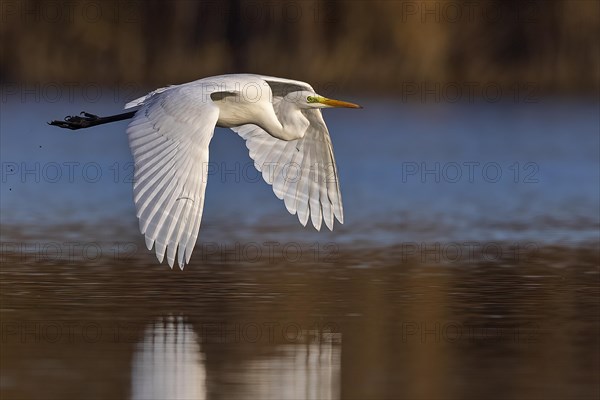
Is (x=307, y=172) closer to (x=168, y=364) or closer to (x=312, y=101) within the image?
(x=312, y=101)

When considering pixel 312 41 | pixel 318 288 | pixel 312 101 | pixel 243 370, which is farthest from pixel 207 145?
pixel 312 41

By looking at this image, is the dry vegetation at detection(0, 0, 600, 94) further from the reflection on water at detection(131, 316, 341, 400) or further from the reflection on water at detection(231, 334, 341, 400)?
the reflection on water at detection(231, 334, 341, 400)

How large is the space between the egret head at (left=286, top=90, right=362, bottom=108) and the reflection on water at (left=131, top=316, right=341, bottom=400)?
2297mm

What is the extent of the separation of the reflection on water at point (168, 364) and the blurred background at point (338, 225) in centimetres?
2

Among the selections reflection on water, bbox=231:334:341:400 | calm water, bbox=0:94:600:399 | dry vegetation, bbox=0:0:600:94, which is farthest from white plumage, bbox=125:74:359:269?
dry vegetation, bbox=0:0:600:94

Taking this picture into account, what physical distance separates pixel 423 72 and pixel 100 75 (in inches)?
235

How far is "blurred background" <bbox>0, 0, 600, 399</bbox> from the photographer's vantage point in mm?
7141

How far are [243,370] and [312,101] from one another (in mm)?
3431

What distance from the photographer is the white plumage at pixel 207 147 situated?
759 centimetres

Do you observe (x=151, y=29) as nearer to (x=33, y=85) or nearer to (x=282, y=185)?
(x=33, y=85)

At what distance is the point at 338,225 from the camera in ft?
43.3

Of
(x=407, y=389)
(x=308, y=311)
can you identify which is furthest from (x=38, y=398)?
(x=308, y=311)

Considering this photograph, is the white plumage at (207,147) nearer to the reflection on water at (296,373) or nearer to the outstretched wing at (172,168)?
the outstretched wing at (172,168)

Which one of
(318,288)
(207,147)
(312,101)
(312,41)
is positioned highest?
(312,41)
